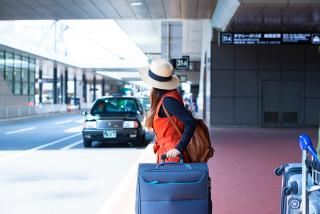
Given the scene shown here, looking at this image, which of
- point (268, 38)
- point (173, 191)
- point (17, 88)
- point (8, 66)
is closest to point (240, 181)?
point (173, 191)

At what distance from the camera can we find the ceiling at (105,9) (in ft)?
66.0

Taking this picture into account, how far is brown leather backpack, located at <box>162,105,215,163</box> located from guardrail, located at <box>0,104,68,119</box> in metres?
31.2

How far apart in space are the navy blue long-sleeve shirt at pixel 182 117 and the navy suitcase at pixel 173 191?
48 cm

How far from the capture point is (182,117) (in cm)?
419

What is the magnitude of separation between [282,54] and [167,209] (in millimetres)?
20594

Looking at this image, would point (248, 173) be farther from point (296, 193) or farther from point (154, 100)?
point (296, 193)

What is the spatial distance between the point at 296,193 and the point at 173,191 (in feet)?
2.62

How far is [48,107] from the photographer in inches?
→ 1816

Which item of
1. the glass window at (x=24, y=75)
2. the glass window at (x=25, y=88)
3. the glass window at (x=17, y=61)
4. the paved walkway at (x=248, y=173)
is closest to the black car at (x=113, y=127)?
the paved walkway at (x=248, y=173)

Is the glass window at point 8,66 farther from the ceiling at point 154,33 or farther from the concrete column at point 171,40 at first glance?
the concrete column at point 171,40

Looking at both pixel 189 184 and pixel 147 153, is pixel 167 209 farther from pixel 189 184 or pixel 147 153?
pixel 147 153

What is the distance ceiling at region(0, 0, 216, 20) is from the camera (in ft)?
66.0

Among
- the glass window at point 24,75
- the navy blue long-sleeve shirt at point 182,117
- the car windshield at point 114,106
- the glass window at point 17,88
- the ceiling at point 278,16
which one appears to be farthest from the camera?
the glass window at point 24,75

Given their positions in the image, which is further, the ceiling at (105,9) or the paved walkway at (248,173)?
the ceiling at (105,9)
